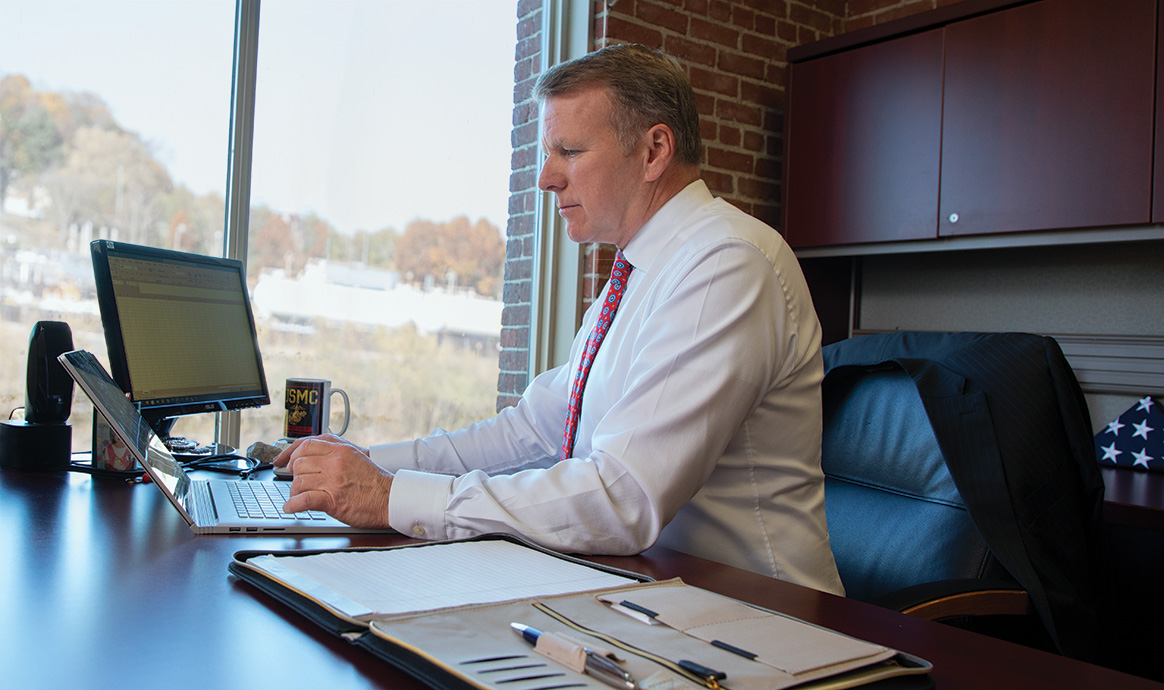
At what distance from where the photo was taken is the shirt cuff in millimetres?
1055

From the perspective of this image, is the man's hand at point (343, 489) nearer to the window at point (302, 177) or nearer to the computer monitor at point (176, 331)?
the computer monitor at point (176, 331)

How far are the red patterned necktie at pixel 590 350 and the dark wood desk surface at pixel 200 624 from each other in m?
0.41

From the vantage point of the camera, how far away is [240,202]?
2412mm

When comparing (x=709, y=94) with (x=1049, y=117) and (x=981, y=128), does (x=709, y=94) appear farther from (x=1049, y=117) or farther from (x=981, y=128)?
(x=1049, y=117)

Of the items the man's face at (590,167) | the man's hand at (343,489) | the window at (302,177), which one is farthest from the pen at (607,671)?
the window at (302,177)

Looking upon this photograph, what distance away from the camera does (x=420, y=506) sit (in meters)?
1.06

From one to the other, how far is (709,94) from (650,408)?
2.26 metres

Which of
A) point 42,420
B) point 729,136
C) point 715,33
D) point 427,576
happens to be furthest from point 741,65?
point 427,576

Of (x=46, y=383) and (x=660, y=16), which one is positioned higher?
(x=660, y=16)

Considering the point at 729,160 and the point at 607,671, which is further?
the point at 729,160

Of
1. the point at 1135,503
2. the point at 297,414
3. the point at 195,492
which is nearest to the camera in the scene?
the point at 195,492

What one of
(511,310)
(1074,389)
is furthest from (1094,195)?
(511,310)

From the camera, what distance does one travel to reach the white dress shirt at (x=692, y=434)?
105cm

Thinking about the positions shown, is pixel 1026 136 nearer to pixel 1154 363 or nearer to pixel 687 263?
pixel 1154 363
